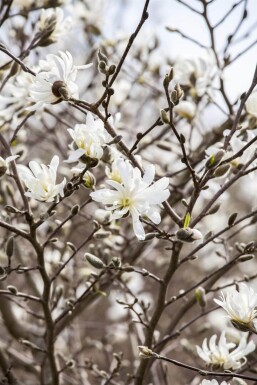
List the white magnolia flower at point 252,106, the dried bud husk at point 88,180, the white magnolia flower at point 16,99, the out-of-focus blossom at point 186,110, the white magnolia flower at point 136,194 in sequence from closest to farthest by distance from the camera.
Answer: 1. the white magnolia flower at point 136,194
2. the dried bud husk at point 88,180
3. the white magnolia flower at point 252,106
4. the white magnolia flower at point 16,99
5. the out-of-focus blossom at point 186,110

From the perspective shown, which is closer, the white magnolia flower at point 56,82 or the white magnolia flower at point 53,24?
the white magnolia flower at point 56,82

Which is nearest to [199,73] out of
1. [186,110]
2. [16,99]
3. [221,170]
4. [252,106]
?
[186,110]

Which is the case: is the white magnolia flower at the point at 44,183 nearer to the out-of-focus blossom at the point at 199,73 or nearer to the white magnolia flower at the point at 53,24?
the white magnolia flower at the point at 53,24

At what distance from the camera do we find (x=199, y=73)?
1935 mm

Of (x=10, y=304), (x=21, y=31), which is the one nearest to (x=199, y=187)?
(x=10, y=304)

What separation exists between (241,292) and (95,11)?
7.48 ft

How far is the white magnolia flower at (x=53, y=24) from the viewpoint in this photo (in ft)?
5.62

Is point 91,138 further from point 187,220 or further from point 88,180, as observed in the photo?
point 187,220

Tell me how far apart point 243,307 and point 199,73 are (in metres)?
1.07

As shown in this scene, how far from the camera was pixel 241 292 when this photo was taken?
118 cm

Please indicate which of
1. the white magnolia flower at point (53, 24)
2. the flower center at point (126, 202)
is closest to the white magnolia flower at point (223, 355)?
the flower center at point (126, 202)

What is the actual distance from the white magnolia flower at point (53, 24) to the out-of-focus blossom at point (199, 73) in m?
0.49

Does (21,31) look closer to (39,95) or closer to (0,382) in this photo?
(39,95)

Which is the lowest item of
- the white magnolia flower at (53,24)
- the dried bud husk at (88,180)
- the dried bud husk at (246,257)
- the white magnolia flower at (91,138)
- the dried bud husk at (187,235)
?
the dried bud husk at (246,257)
